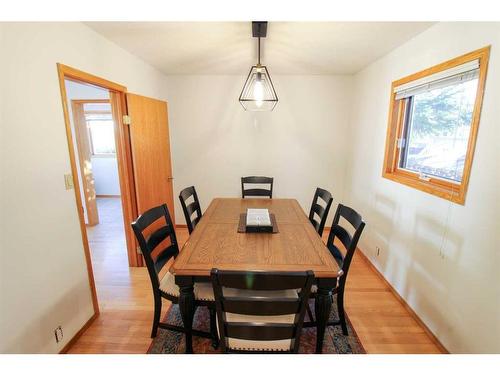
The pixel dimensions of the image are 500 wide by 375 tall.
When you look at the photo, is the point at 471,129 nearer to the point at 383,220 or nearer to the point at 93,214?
the point at 383,220

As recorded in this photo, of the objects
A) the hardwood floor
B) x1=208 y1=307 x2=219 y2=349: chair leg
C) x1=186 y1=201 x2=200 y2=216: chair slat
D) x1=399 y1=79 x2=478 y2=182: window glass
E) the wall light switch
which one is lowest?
the hardwood floor

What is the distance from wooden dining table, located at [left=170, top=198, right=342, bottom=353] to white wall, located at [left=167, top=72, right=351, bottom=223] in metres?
1.68

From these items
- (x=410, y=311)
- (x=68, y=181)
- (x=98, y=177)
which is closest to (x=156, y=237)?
(x=68, y=181)

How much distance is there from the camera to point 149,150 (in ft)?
8.38

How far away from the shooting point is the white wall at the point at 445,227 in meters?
1.23

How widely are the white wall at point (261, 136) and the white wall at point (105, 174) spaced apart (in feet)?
9.07

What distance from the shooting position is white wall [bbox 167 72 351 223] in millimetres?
3166

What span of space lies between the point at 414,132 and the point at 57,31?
9.21 ft

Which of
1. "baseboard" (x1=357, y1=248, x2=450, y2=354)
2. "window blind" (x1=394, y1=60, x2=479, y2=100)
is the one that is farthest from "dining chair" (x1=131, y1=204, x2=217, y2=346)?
"window blind" (x1=394, y1=60, x2=479, y2=100)

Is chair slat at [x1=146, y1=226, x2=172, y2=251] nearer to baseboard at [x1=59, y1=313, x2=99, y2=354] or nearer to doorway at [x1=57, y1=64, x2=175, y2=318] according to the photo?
doorway at [x1=57, y1=64, x2=175, y2=318]

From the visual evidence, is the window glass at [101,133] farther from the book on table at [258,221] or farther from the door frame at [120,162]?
the book on table at [258,221]

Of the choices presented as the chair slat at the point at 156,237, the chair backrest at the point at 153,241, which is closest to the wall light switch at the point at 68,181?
the chair backrest at the point at 153,241

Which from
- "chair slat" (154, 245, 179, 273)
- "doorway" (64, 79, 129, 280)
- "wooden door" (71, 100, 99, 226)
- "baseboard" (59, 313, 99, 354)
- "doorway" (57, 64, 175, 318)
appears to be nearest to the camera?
"baseboard" (59, 313, 99, 354)
